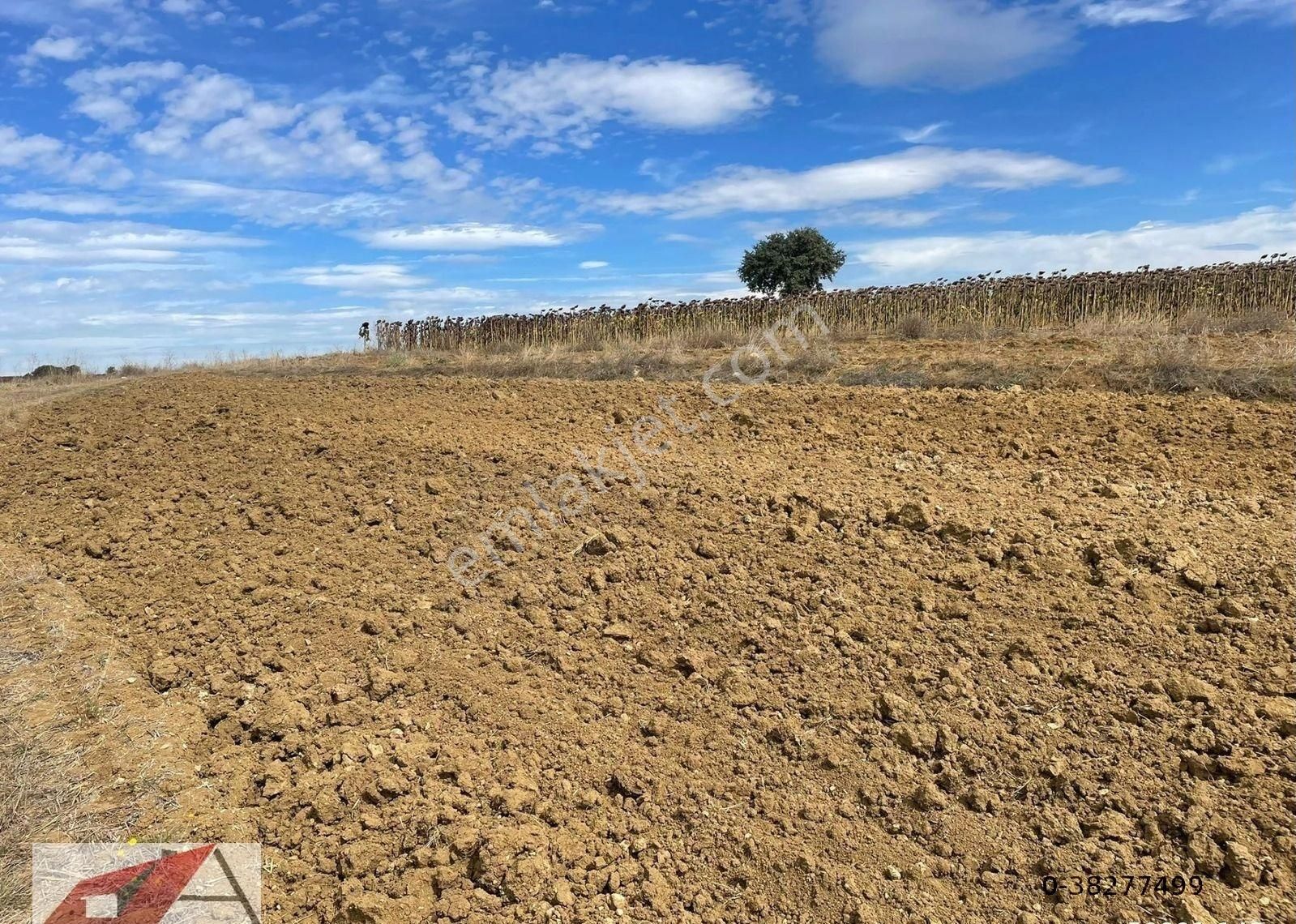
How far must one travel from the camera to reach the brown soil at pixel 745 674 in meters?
2.46

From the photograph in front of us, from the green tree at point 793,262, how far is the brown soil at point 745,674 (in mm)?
25809

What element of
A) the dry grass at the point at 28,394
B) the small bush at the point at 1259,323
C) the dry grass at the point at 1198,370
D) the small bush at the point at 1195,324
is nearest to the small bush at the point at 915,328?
the small bush at the point at 1195,324

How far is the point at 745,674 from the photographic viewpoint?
3275 mm

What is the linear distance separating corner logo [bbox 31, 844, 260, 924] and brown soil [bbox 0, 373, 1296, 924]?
0.09 m

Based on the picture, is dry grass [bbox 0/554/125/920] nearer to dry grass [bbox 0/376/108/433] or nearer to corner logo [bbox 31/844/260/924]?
corner logo [bbox 31/844/260/924]

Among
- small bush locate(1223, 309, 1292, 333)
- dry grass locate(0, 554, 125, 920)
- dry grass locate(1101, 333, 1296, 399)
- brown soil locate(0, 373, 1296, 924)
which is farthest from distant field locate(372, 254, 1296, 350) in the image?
dry grass locate(0, 554, 125, 920)

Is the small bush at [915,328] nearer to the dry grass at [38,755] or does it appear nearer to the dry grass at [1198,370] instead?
the dry grass at [1198,370]

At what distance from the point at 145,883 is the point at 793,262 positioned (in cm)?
3067

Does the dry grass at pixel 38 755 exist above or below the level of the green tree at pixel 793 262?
below

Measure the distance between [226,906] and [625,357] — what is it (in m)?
10.0

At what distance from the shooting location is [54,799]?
2.84 m

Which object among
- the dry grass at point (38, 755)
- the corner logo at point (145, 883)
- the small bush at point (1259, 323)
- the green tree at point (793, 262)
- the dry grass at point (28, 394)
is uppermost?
the green tree at point (793, 262)

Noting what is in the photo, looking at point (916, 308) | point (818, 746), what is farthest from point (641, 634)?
point (916, 308)

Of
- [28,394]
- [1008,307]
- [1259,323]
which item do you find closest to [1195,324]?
[1259,323]
